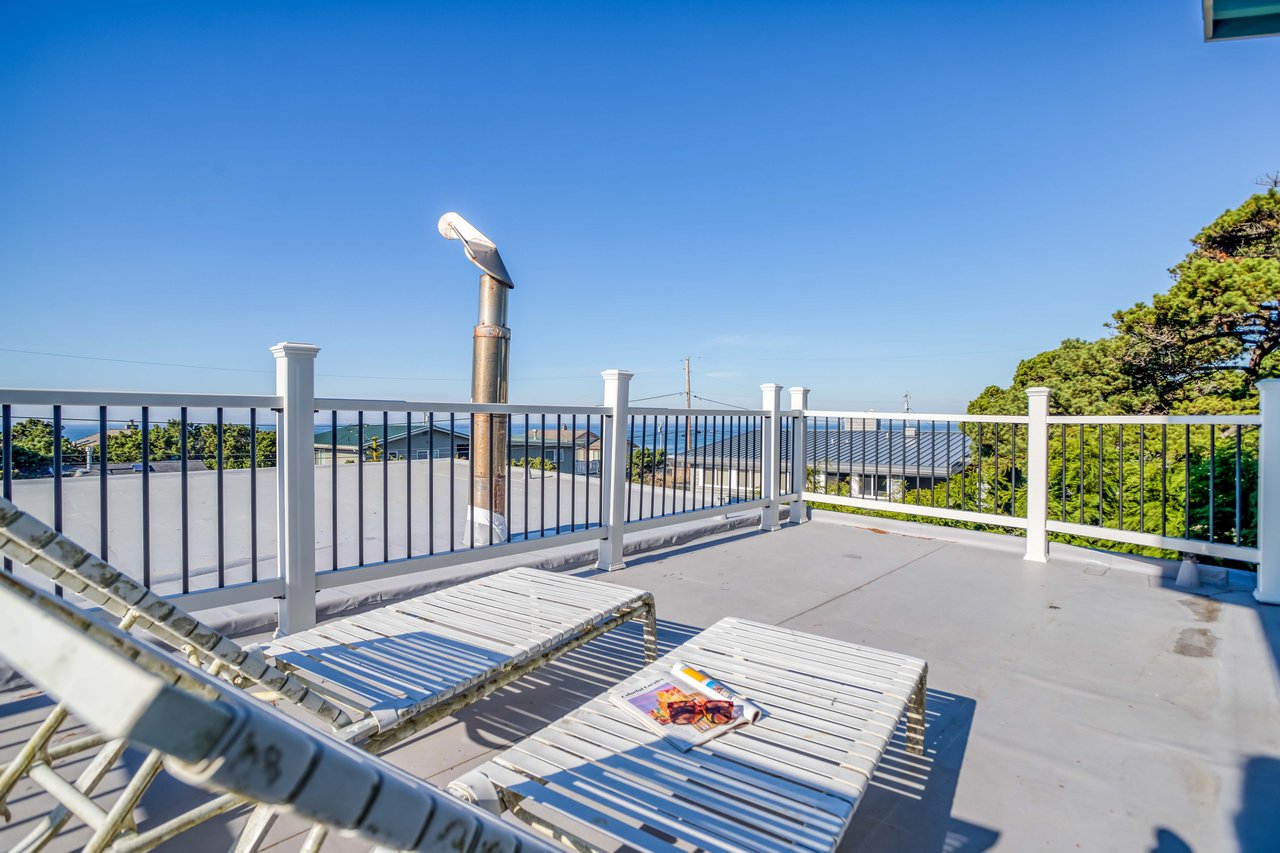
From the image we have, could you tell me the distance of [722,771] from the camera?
1532mm

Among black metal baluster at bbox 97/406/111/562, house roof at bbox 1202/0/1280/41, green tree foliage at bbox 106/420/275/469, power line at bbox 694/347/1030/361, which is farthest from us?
power line at bbox 694/347/1030/361

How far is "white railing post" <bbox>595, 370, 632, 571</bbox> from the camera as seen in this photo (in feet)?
15.5

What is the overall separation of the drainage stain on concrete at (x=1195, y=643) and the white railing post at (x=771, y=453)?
126 inches

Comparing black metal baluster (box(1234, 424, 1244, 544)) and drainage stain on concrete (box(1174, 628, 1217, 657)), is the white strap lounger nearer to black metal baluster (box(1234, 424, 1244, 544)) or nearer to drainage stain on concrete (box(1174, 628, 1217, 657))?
drainage stain on concrete (box(1174, 628, 1217, 657))

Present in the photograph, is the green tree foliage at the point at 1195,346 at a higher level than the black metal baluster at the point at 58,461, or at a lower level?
higher

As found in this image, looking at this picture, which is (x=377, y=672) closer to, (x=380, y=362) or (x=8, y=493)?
(x=8, y=493)

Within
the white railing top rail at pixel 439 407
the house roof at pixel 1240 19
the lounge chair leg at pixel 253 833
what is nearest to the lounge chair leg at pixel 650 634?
the white railing top rail at pixel 439 407

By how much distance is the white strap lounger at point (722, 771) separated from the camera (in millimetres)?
1315

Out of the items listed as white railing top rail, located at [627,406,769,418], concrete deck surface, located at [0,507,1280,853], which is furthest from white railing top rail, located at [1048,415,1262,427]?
white railing top rail, located at [627,406,769,418]

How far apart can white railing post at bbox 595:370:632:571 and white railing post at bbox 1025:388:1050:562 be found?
326 cm

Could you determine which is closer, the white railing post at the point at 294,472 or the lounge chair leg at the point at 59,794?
the lounge chair leg at the point at 59,794

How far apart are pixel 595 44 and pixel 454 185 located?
6836 millimetres

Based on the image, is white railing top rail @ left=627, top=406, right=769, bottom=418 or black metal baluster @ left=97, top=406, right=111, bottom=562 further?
white railing top rail @ left=627, top=406, right=769, bottom=418

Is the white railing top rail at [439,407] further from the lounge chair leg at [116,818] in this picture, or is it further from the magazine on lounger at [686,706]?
the lounge chair leg at [116,818]
